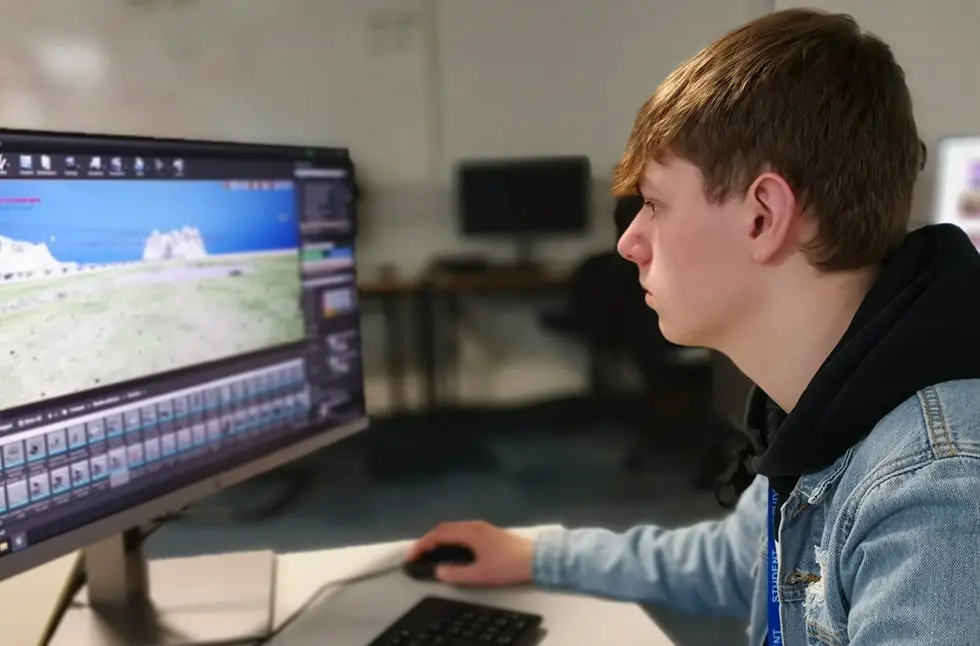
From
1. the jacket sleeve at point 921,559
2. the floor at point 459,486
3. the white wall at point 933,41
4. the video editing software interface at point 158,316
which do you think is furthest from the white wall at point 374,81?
the jacket sleeve at point 921,559

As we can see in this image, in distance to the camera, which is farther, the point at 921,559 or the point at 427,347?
the point at 427,347

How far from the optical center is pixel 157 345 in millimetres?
921

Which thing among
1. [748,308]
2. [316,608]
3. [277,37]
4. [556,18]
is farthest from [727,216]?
[277,37]

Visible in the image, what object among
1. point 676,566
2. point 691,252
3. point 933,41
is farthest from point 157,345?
point 933,41

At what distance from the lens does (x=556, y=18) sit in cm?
245

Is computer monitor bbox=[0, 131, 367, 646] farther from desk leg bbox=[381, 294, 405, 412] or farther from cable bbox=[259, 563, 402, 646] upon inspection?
desk leg bbox=[381, 294, 405, 412]

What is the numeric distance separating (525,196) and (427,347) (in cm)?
56

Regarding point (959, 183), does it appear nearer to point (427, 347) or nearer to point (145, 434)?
point (427, 347)

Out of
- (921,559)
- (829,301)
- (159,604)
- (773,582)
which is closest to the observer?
(921,559)

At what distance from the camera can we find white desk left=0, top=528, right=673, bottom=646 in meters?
0.94

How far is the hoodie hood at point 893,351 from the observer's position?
2.17ft

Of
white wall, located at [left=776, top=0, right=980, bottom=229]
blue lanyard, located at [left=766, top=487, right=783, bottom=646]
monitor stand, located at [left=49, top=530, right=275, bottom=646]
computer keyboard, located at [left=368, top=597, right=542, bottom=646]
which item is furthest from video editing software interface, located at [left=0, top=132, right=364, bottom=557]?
white wall, located at [left=776, top=0, right=980, bottom=229]

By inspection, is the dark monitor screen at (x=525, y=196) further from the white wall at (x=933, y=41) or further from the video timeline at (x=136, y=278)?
the video timeline at (x=136, y=278)

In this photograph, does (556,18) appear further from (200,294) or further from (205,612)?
(205,612)
